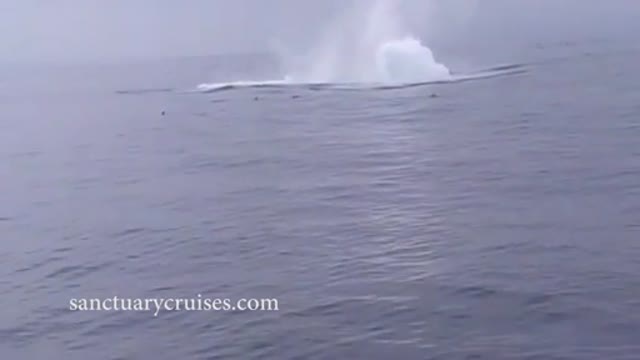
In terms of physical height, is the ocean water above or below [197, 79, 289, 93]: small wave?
below

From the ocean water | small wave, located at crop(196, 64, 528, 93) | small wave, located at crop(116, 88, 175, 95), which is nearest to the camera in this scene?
the ocean water

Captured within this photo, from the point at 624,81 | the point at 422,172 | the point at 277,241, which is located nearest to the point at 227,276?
the point at 277,241

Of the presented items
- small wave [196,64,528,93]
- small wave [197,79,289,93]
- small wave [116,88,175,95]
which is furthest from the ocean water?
small wave [116,88,175,95]

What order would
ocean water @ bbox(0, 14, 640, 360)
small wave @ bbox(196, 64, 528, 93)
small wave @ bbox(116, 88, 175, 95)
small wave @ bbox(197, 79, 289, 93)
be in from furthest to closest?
small wave @ bbox(116, 88, 175, 95) < small wave @ bbox(197, 79, 289, 93) < small wave @ bbox(196, 64, 528, 93) < ocean water @ bbox(0, 14, 640, 360)

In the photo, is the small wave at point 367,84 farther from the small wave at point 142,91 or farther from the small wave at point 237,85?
the small wave at point 142,91

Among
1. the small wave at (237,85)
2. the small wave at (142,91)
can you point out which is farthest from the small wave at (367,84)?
the small wave at (142,91)

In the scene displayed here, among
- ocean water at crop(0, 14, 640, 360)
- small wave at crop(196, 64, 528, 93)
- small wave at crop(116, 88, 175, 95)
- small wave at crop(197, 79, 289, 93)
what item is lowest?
ocean water at crop(0, 14, 640, 360)

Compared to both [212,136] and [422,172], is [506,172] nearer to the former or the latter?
[422,172]

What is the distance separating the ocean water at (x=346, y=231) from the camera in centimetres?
2947

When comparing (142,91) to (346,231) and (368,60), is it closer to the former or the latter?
(368,60)

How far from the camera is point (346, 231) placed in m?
42.8

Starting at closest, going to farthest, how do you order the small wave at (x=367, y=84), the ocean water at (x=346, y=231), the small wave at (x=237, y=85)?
the ocean water at (x=346, y=231), the small wave at (x=367, y=84), the small wave at (x=237, y=85)

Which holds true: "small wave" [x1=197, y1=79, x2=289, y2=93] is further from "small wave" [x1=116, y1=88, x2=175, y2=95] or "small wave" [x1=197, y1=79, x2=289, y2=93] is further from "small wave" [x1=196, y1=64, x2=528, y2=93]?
"small wave" [x1=116, y1=88, x2=175, y2=95]

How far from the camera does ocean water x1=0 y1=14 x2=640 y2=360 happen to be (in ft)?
96.7
